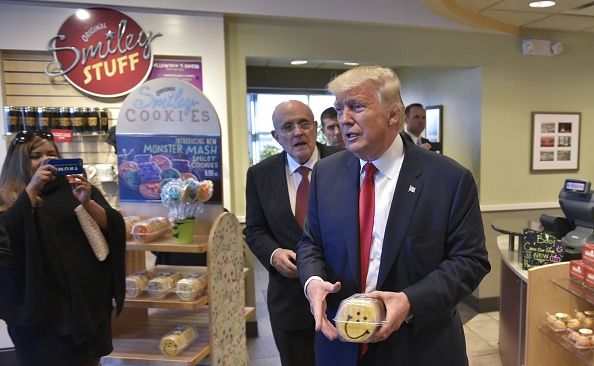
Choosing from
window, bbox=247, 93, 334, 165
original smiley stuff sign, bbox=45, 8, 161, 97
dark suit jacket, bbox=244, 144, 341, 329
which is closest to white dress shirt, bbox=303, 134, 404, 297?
dark suit jacket, bbox=244, 144, 341, 329

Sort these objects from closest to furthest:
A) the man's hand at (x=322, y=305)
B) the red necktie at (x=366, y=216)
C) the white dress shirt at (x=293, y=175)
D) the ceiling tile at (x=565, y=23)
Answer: the man's hand at (x=322, y=305) → the red necktie at (x=366, y=216) → the white dress shirt at (x=293, y=175) → the ceiling tile at (x=565, y=23)

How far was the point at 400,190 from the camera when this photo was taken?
1.25 m

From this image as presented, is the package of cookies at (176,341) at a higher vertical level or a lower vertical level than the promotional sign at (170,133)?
lower

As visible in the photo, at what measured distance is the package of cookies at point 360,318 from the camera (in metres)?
1.07

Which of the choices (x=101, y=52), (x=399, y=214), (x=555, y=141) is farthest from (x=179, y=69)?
(x=555, y=141)

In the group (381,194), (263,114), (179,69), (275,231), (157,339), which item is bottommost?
(157,339)

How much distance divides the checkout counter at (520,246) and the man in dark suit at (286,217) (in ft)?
4.49

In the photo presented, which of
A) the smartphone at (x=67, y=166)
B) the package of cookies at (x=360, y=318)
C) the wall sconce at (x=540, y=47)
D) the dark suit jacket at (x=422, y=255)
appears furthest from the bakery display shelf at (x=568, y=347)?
the wall sconce at (x=540, y=47)

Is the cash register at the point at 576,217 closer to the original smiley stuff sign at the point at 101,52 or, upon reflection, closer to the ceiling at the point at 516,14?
the ceiling at the point at 516,14

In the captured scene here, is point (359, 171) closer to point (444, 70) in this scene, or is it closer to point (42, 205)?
point (42, 205)

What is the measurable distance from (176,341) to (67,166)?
980 millimetres

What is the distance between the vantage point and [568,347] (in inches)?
83.0

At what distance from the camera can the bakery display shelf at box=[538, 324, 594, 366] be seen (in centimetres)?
203

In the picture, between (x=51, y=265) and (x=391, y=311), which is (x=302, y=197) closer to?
(x=391, y=311)
